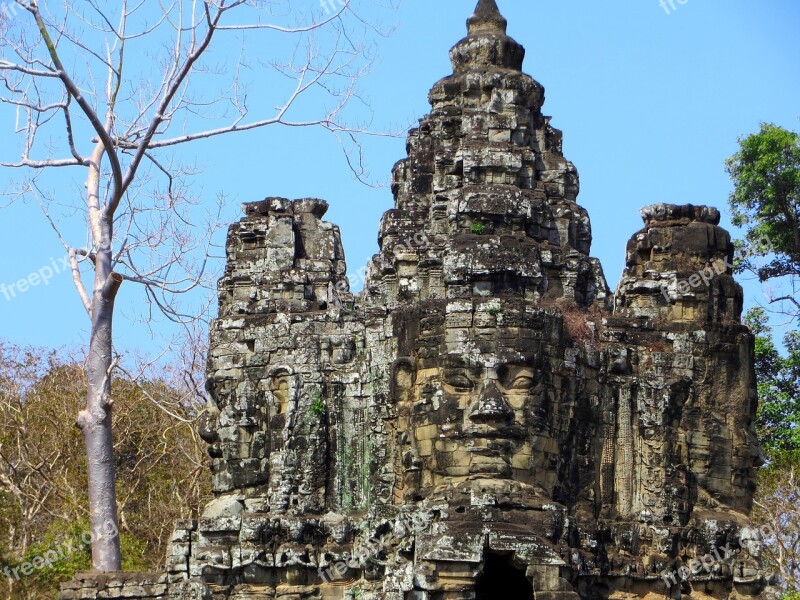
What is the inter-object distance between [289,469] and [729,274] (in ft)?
24.4

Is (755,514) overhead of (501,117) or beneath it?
beneath

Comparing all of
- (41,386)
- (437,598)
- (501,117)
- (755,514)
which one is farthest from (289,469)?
(41,386)

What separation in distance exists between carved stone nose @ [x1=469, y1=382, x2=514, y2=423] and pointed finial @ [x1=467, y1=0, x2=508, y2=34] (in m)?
6.77

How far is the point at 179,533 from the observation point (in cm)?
2975

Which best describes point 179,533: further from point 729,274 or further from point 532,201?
point 729,274

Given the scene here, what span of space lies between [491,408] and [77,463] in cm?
1666

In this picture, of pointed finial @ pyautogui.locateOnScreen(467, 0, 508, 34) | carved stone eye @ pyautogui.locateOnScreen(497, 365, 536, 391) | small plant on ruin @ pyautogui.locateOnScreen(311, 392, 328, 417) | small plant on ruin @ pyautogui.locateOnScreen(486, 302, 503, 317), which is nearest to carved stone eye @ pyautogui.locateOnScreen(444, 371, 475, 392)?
carved stone eye @ pyautogui.locateOnScreen(497, 365, 536, 391)

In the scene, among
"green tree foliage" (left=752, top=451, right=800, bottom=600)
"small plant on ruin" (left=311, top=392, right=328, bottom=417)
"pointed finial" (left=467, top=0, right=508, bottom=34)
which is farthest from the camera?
"green tree foliage" (left=752, top=451, right=800, bottom=600)

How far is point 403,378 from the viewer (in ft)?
95.1

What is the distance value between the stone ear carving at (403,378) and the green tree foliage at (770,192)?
48.3 feet

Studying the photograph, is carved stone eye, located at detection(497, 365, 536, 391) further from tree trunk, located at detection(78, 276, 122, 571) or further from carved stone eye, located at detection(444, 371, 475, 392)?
tree trunk, located at detection(78, 276, 122, 571)

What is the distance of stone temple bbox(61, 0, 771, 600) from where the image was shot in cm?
2786

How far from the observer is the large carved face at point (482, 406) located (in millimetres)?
27516

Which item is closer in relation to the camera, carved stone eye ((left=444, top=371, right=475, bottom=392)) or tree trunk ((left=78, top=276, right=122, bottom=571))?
carved stone eye ((left=444, top=371, right=475, bottom=392))
